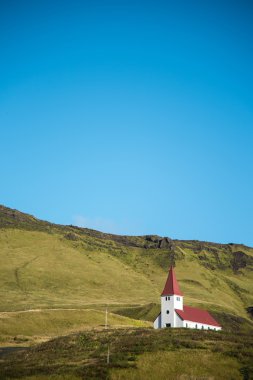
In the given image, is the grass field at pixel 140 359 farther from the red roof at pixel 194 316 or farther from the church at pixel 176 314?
the red roof at pixel 194 316

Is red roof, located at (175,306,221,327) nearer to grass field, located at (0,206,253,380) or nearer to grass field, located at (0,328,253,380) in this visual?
grass field, located at (0,206,253,380)

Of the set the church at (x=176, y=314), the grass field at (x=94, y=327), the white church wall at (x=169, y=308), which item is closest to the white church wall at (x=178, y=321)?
the church at (x=176, y=314)

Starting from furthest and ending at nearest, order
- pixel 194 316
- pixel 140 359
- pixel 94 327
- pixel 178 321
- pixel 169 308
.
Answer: pixel 194 316
pixel 169 308
pixel 178 321
pixel 94 327
pixel 140 359

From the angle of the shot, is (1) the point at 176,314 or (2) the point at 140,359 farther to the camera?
(1) the point at 176,314

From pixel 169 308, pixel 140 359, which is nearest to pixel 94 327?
pixel 169 308

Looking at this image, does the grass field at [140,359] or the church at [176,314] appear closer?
the grass field at [140,359]

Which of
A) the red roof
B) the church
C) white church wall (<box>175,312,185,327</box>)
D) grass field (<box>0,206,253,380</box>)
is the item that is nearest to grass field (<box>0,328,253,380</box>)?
grass field (<box>0,206,253,380</box>)

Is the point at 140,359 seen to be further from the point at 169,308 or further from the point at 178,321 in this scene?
the point at 169,308

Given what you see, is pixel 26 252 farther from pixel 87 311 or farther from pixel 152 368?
pixel 152 368

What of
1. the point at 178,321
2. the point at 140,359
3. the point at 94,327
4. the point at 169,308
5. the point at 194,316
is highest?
the point at 169,308

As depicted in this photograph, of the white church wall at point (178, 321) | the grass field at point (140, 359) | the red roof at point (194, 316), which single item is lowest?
the grass field at point (140, 359)

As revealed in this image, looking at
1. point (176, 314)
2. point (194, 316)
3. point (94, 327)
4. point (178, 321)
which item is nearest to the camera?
point (94, 327)

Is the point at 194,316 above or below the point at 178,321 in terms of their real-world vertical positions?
above

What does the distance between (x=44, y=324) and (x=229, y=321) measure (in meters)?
71.6
